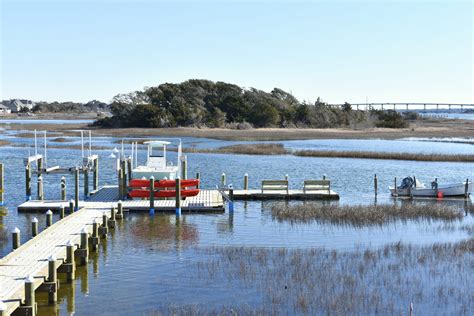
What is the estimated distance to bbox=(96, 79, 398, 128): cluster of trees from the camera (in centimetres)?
10712

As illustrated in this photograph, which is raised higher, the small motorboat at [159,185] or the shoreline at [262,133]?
the shoreline at [262,133]

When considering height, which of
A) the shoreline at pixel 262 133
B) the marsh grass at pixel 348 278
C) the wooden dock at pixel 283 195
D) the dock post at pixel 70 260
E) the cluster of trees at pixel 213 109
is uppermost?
the cluster of trees at pixel 213 109

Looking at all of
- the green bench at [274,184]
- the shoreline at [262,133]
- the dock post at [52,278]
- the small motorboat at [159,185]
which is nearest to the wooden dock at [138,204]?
the small motorboat at [159,185]

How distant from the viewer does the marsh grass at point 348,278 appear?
57.0 feet

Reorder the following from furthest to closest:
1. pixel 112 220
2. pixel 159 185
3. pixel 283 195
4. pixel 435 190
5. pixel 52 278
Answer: pixel 435 190 → pixel 283 195 → pixel 159 185 → pixel 112 220 → pixel 52 278

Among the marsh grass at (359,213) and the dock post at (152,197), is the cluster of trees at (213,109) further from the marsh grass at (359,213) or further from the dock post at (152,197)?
the marsh grass at (359,213)

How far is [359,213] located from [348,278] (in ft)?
36.0

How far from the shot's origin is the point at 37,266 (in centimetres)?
1886

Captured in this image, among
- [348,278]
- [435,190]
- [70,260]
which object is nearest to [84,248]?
[70,260]

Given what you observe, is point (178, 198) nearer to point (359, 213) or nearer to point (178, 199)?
point (178, 199)

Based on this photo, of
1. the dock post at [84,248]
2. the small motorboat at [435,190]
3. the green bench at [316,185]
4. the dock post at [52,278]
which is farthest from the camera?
the small motorboat at [435,190]

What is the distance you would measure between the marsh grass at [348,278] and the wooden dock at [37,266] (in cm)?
350

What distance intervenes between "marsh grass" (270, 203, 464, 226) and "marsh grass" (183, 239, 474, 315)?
A: 5529mm

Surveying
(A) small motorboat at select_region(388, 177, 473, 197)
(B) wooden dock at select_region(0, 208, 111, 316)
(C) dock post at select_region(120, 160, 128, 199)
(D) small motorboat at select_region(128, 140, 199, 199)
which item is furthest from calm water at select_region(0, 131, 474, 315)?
(C) dock post at select_region(120, 160, 128, 199)
